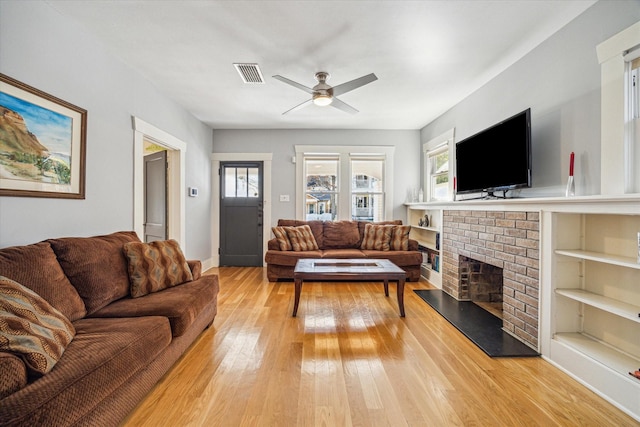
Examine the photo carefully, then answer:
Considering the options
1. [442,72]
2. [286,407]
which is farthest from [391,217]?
[286,407]

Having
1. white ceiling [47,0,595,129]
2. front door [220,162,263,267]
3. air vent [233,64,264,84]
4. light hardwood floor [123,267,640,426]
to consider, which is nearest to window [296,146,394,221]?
front door [220,162,263,267]

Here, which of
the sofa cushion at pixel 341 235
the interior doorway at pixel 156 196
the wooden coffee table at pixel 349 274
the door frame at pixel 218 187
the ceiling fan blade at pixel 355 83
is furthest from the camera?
the door frame at pixel 218 187

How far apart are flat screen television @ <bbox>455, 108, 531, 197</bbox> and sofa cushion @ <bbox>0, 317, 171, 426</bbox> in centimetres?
301

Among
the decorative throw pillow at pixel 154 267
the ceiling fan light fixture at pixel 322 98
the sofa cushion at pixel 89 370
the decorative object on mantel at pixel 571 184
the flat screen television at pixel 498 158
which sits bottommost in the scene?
the sofa cushion at pixel 89 370

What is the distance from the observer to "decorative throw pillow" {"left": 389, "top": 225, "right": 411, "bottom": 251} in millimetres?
4363

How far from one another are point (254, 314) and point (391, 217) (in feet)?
10.4

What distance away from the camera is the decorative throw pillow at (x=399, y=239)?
4.36 m

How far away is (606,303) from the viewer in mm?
1732

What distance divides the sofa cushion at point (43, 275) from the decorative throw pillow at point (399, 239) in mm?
3776

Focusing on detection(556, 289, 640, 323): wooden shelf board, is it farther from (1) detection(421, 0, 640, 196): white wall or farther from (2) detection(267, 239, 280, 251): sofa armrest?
(2) detection(267, 239, 280, 251): sofa armrest

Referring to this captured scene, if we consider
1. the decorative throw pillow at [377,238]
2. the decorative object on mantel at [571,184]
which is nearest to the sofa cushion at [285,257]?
the decorative throw pillow at [377,238]

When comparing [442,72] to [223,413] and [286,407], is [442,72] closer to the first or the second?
[286,407]

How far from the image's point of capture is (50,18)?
6.47ft

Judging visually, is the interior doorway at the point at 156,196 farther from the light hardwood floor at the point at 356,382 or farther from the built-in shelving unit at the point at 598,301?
the built-in shelving unit at the point at 598,301
